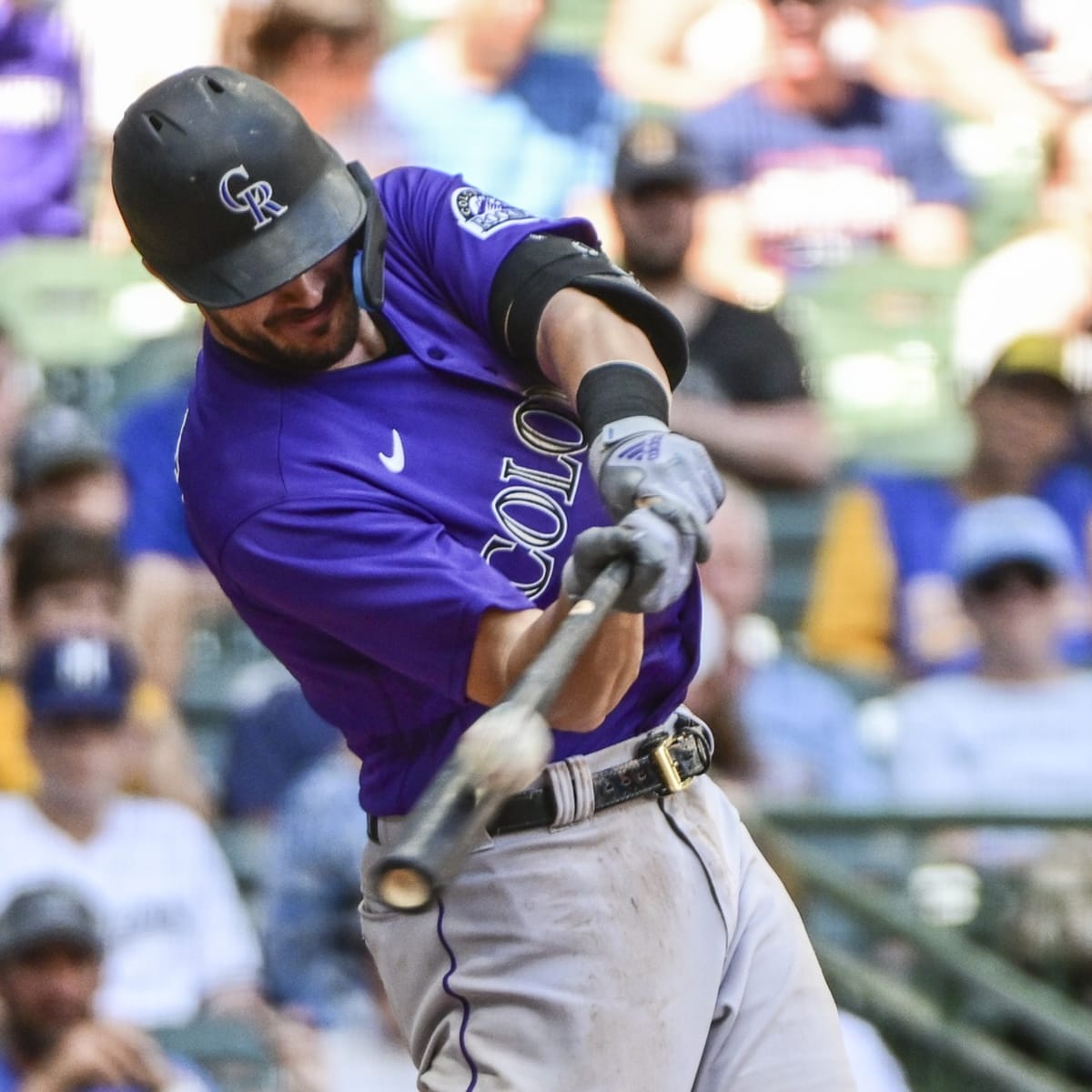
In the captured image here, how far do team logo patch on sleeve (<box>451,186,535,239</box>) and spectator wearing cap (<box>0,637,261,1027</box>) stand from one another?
2.46 metres

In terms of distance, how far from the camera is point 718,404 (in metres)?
6.22

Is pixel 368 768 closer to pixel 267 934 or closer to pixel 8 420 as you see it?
pixel 267 934

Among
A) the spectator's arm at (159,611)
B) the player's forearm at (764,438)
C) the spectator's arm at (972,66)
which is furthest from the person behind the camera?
the spectator's arm at (972,66)

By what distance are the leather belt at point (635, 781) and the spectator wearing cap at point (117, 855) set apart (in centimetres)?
237

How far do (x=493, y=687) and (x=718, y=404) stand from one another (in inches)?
136

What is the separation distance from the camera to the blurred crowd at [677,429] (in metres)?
5.20

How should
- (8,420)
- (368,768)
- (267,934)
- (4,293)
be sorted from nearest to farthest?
(368,768)
(267,934)
(8,420)
(4,293)

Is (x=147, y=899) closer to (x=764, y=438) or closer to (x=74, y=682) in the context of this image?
(x=74, y=682)

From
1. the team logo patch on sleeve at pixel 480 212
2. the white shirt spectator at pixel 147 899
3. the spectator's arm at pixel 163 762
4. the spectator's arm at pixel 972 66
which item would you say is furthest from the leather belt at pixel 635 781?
the spectator's arm at pixel 972 66

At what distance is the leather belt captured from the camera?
299 centimetres

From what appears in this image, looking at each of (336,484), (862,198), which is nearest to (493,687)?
(336,484)

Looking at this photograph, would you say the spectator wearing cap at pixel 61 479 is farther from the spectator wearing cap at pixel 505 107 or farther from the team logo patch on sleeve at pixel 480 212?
A: the team logo patch on sleeve at pixel 480 212

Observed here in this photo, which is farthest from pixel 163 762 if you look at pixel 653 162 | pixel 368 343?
pixel 368 343

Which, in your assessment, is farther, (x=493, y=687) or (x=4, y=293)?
(x=4, y=293)
